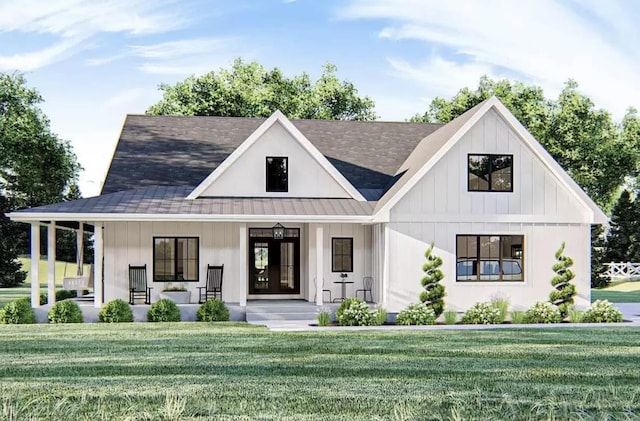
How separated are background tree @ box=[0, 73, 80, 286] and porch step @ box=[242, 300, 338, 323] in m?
20.6

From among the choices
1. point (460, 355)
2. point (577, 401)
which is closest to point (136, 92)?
point (460, 355)

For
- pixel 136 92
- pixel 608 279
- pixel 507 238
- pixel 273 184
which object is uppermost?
pixel 136 92

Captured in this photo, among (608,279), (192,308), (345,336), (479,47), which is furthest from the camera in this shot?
(608,279)

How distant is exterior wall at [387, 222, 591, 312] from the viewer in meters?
20.6

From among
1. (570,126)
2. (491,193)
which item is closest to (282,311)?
(491,193)

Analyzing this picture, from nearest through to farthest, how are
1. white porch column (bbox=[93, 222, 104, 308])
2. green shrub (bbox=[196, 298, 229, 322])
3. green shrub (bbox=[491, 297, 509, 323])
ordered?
green shrub (bbox=[196, 298, 229, 322]) < green shrub (bbox=[491, 297, 509, 323]) < white porch column (bbox=[93, 222, 104, 308])

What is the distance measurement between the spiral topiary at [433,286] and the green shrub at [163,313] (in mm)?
6287

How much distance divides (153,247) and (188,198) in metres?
1.70

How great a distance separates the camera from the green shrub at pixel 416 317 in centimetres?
1902

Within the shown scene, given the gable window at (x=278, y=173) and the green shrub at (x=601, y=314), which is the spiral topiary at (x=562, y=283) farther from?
the gable window at (x=278, y=173)

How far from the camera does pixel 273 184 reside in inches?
894

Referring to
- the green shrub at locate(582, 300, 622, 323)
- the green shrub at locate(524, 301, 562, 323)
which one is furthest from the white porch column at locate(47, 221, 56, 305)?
the green shrub at locate(582, 300, 622, 323)

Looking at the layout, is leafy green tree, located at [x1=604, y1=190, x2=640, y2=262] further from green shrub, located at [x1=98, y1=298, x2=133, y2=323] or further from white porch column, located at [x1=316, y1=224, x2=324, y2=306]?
green shrub, located at [x1=98, y1=298, x2=133, y2=323]

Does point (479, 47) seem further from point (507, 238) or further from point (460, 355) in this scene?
point (460, 355)
